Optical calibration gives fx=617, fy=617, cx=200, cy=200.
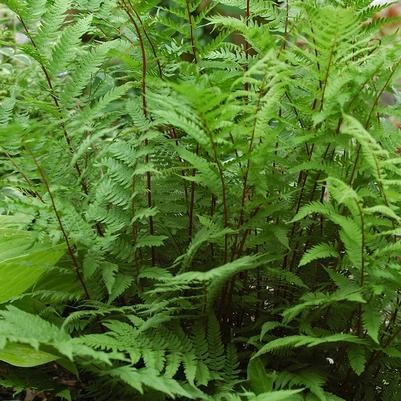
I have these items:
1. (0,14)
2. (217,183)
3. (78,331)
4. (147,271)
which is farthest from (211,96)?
(0,14)

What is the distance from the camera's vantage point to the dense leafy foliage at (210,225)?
105 centimetres

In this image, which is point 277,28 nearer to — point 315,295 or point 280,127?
point 280,127

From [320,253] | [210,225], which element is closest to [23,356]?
[210,225]

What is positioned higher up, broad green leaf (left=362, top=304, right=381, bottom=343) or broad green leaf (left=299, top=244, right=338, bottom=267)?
broad green leaf (left=299, top=244, right=338, bottom=267)

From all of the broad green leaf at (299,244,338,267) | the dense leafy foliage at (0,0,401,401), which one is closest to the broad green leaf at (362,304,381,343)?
the dense leafy foliage at (0,0,401,401)

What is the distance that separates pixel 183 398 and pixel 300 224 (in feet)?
1.38

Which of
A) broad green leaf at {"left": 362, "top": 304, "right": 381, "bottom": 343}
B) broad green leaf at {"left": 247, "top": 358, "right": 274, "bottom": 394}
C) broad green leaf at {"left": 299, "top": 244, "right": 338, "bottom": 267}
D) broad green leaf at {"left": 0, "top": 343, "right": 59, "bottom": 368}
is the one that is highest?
broad green leaf at {"left": 299, "top": 244, "right": 338, "bottom": 267}

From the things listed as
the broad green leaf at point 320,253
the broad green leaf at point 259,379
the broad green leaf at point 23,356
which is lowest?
the broad green leaf at point 23,356

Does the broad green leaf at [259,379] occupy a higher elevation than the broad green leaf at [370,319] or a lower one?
lower

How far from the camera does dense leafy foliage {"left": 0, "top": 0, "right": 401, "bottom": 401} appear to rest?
3.45ft

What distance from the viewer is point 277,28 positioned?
1.36 metres

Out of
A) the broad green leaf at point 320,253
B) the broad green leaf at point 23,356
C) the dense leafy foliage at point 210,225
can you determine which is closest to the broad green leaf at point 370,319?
the dense leafy foliage at point 210,225

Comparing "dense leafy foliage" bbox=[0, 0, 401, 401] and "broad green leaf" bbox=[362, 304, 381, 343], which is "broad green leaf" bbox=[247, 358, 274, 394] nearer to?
"dense leafy foliage" bbox=[0, 0, 401, 401]

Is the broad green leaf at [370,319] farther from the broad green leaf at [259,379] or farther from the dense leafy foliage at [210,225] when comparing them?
the broad green leaf at [259,379]
